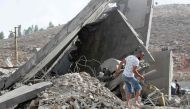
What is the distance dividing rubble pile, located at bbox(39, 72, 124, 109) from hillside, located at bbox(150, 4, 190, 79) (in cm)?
1931

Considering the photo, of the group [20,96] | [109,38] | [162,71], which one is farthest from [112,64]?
[20,96]

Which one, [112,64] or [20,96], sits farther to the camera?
[112,64]

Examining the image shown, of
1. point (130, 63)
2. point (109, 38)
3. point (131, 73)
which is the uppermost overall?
point (109, 38)

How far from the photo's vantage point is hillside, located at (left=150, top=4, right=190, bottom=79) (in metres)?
32.5

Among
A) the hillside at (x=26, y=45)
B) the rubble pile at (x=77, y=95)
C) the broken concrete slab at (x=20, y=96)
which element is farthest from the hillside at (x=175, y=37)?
the broken concrete slab at (x=20, y=96)

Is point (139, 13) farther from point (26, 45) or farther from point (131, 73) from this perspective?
point (26, 45)

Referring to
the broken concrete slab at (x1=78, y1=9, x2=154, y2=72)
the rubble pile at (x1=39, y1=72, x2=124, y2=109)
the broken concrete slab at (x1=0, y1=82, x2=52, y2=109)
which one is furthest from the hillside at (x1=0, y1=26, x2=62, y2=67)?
the rubble pile at (x1=39, y1=72, x2=124, y2=109)

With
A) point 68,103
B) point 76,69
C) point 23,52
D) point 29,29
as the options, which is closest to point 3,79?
point 76,69

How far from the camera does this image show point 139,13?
15430 millimetres

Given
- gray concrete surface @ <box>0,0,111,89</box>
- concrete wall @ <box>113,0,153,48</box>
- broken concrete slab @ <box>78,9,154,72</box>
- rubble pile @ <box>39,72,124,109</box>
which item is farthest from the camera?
concrete wall @ <box>113,0,153,48</box>

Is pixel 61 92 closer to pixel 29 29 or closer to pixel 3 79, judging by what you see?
pixel 3 79

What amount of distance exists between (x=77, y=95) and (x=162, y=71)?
22.1 ft

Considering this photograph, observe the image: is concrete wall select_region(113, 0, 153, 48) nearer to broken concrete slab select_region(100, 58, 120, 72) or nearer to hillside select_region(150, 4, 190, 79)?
broken concrete slab select_region(100, 58, 120, 72)

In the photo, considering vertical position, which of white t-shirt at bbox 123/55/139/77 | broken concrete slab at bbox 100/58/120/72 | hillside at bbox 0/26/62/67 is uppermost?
white t-shirt at bbox 123/55/139/77
